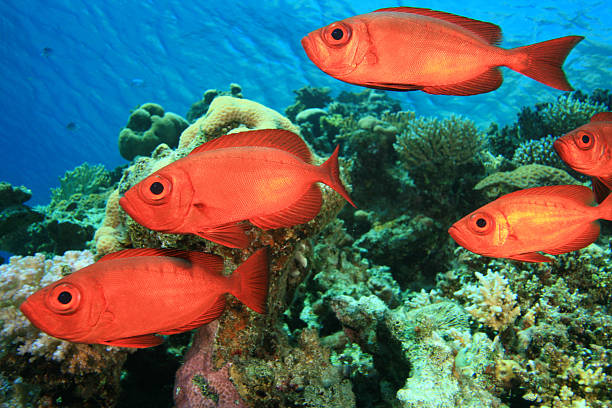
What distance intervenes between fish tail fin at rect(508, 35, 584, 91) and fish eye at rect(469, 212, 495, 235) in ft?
2.21

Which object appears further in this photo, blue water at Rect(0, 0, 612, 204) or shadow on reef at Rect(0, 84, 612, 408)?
blue water at Rect(0, 0, 612, 204)

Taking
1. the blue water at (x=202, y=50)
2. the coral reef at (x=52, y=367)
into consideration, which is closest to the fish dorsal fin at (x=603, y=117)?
the coral reef at (x=52, y=367)

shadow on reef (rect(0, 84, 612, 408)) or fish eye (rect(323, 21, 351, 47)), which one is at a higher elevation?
fish eye (rect(323, 21, 351, 47))

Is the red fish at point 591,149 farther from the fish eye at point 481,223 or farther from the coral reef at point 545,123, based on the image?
the coral reef at point 545,123

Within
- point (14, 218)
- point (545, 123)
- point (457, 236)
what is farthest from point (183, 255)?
point (545, 123)

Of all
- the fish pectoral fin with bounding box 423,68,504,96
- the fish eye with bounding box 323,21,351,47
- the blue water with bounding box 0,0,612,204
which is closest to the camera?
the fish eye with bounding box 323,21,351,47

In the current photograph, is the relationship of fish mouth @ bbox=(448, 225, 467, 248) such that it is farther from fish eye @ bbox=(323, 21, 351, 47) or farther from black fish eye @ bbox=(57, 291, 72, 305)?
black fish eye @ bbox=(57, 291, 72, 305)

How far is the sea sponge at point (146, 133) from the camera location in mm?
10438

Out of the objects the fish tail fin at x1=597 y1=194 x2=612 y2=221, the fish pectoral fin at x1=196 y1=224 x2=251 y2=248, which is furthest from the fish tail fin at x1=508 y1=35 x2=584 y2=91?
the fish pectoral fin at x1=196 y1=224 x2=251 y2=248

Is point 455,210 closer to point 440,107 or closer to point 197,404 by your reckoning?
point 197,404

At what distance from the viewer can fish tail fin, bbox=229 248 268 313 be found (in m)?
1.58

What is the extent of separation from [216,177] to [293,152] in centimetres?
46

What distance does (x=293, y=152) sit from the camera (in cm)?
171

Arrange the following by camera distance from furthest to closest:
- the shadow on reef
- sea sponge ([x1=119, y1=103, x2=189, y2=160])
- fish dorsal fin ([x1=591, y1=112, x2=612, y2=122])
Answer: sea sponge ([x1=119, y1=103, x2=189, y2=160])
the shadow on reef
fish dorsal fin ([x1=591, y1=112, x2=612, y2=122])
